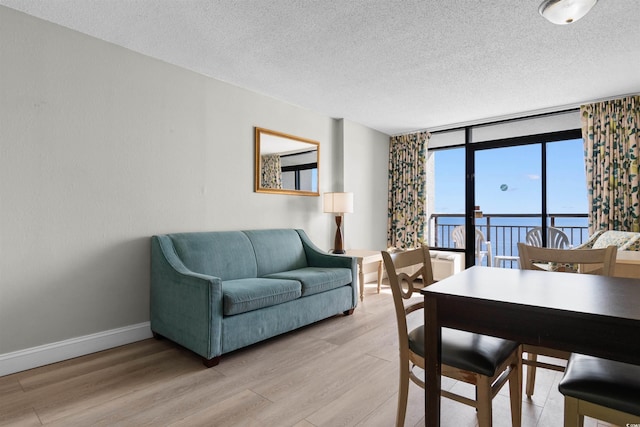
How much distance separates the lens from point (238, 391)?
78.8 inches

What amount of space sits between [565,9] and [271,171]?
2.88 meters

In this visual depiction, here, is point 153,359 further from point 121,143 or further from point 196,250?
point 121,143

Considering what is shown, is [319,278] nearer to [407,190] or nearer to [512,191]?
[407,190]

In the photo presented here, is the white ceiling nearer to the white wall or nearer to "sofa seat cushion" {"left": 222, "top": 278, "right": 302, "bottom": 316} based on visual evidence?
the white wall

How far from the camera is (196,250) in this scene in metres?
2.88

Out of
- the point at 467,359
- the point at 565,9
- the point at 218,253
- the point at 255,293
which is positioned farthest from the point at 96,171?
the point at 565,9

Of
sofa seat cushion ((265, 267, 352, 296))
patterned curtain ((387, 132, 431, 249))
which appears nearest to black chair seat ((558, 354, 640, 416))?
sofa seat cushion ((265, 267, 352, 296))

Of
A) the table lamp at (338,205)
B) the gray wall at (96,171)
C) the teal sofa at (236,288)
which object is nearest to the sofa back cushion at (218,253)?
the teal sofa at (236,288)

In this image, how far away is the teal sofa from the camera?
2357 mm

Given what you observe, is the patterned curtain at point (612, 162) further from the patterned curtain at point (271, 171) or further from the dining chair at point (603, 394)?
the patterned curtain at point (271, 171)

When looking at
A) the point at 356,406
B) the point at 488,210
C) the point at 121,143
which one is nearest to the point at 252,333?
the point at 356,406

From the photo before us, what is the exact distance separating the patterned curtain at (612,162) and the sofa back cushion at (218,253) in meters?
3.99

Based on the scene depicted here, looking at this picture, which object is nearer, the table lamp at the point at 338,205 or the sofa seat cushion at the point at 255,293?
the sofa seat cushion at the point at 255,293

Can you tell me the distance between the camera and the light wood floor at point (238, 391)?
1.72m
